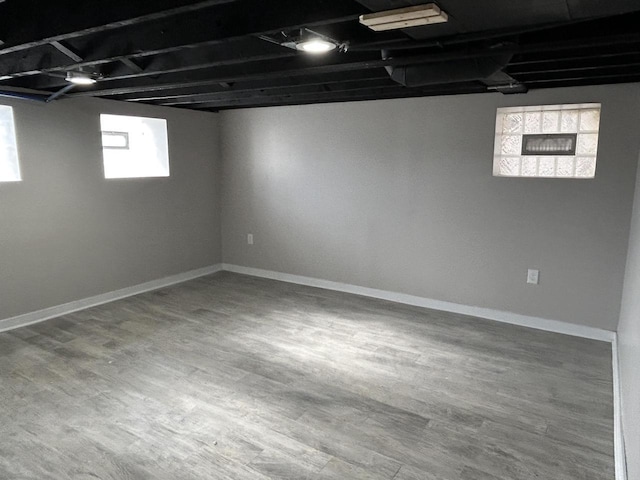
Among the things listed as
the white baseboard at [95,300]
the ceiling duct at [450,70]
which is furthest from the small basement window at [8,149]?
the ceiling duct at [450,70]

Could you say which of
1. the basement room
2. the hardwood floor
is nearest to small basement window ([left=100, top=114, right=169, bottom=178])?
the basement room

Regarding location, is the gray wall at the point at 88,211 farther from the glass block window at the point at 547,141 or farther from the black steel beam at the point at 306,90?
the glass block window at the point at 547,141

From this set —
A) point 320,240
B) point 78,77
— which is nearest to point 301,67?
point 78,77

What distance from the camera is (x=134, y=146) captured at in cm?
480

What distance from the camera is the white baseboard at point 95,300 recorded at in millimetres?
3814

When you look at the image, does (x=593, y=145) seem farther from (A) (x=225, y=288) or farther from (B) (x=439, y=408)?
(A) (x=225, y=288)

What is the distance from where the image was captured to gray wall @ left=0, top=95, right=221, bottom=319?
3.78 metres

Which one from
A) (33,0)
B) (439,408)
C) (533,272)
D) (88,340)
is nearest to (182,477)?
(439,408)

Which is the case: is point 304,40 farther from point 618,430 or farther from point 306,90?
point 618,430

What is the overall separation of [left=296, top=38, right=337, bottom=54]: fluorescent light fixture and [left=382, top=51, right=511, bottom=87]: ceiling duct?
0.47 m

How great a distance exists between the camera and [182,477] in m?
2.00

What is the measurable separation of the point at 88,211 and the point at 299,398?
2.97 meters

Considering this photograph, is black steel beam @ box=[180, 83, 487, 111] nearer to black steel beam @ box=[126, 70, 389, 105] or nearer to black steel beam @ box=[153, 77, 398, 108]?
black steel beam @ box=[153, 77, 398, 108]

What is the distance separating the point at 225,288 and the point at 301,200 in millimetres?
1347
